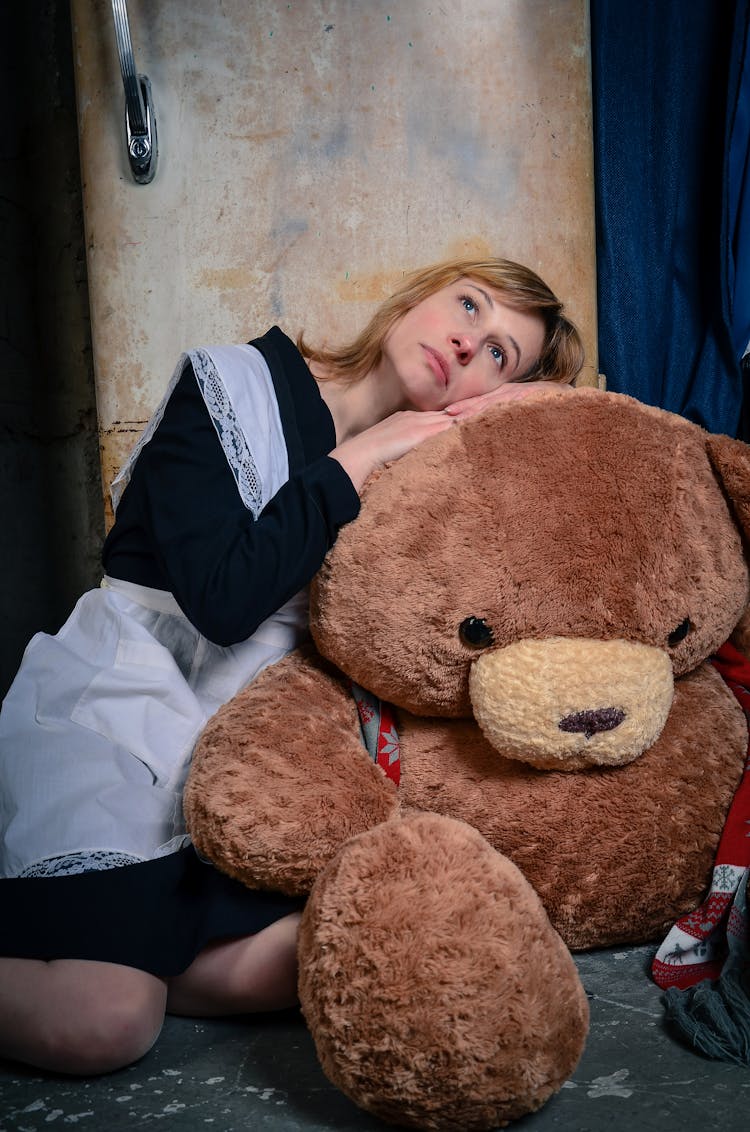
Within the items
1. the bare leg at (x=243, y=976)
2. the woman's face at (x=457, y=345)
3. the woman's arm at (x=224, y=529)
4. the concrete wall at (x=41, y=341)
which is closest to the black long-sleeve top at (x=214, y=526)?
the woman's arm at (x=224, y=529)

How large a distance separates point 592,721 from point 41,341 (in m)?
2.01

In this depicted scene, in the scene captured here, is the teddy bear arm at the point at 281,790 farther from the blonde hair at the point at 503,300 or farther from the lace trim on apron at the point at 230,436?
the blonde hair at the point at 503,300

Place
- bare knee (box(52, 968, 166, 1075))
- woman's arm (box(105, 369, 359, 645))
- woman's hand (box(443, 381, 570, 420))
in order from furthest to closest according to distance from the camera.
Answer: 1. woman's hand (box(443, 381, 570, 420))
2. woman's arm (box(105, 369, 359, 645))
3. bare knee (box(52, 968, 166, 1075))

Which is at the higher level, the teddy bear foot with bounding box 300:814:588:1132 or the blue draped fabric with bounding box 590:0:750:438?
the blue draped fabric with bounding box 590:0:750:438

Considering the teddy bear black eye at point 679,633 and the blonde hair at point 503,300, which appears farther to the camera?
the blonde hair at point 503,300

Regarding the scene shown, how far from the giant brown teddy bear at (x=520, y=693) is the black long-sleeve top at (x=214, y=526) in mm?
38

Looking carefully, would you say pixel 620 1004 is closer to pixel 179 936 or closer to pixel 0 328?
pixel 179 936

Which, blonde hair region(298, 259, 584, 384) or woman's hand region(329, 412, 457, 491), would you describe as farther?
blonde hair region(298, 259, 584, 384)

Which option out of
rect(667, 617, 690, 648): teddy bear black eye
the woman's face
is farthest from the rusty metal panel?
rect(667, 617, 690, 648): teddy bear black eye

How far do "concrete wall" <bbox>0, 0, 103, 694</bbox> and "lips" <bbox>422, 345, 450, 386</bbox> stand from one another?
1.26 metres

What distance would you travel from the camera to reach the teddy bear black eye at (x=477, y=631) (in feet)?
3.35

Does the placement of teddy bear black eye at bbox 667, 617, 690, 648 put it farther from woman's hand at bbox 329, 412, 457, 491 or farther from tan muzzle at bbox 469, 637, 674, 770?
woman's hand at bbox 329, 412, 457, 491

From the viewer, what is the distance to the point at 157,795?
1.15 meters

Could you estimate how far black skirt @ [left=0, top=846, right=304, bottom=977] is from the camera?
3.43 feet
